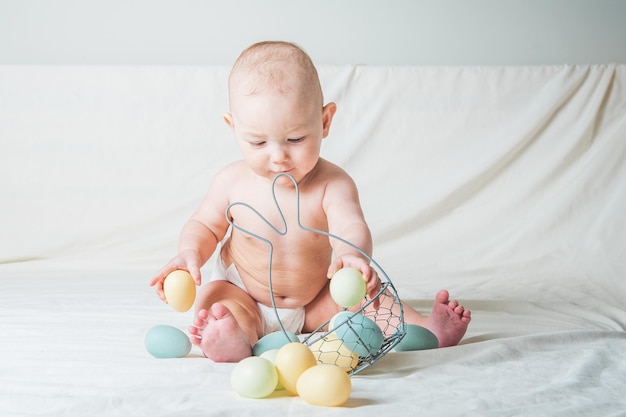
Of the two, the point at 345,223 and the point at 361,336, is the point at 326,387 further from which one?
the point at 345,223

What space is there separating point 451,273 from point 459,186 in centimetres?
32

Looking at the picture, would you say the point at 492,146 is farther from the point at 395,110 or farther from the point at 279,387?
the point at 279,387

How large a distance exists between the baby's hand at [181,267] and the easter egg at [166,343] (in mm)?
45

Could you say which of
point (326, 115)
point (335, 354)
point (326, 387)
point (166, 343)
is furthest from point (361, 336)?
point (326, 115)

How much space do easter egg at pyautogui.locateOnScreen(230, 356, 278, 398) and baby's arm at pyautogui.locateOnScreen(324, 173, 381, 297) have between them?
0.19m

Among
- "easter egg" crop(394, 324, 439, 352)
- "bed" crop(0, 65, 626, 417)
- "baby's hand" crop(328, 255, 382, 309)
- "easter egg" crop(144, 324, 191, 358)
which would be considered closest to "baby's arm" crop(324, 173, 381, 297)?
"baby's hand" crop(328, 255, 382, 309)

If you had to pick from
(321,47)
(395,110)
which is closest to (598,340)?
(395,110)

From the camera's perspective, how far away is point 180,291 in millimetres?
1068

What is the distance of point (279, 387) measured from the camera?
0.94 m

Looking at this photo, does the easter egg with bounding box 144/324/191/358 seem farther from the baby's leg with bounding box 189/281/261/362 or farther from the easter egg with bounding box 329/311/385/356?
the easter egg with bounding box 329/311/385/356

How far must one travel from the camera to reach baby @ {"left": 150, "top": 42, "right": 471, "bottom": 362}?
1.12 meters

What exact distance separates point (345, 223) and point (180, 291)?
284 millimetres

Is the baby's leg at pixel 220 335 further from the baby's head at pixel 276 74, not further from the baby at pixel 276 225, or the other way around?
the baby's head at pixel 276 74

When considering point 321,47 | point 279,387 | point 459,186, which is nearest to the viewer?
point 279,387
